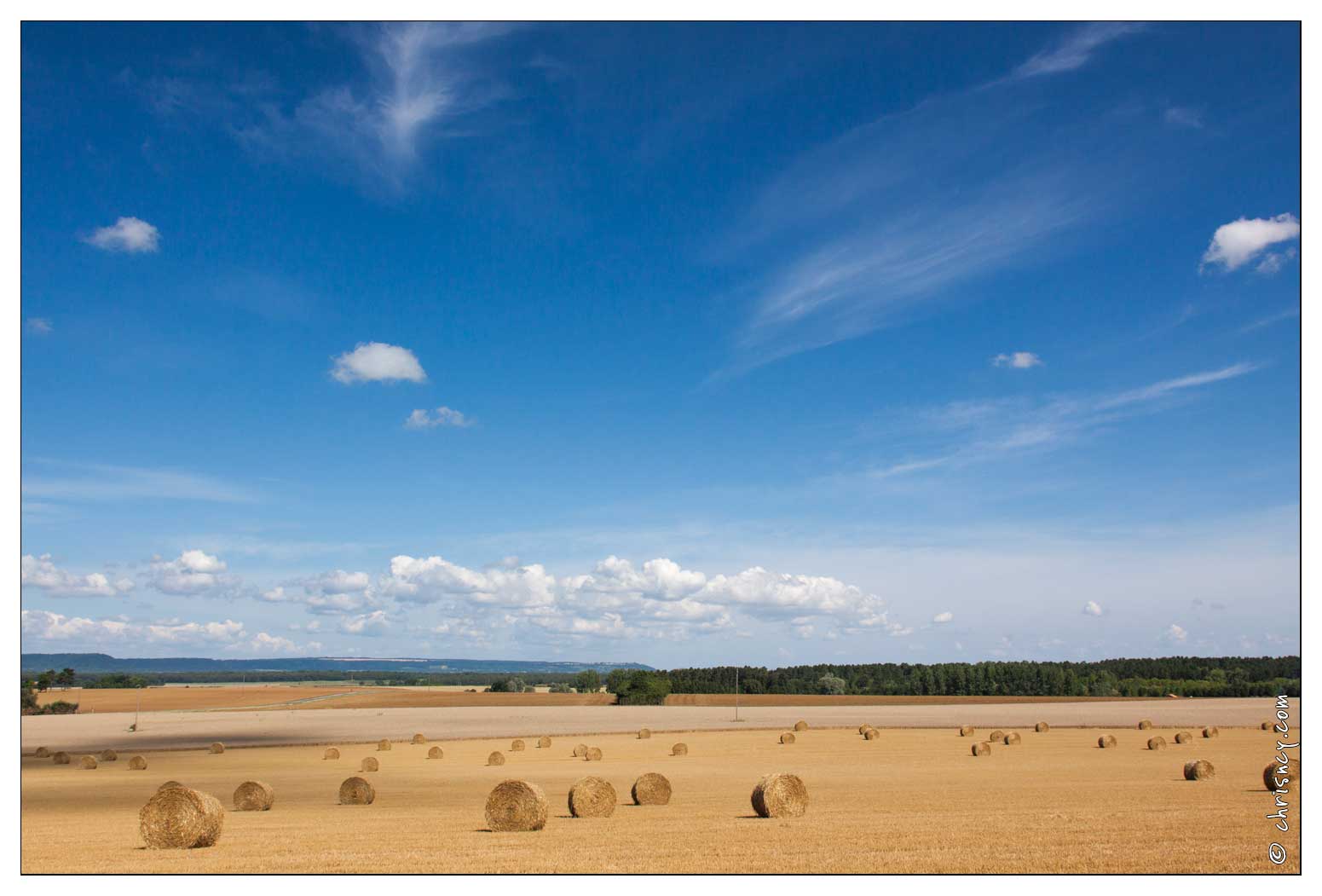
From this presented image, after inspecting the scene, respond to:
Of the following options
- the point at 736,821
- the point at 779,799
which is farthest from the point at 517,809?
the point at 779,799

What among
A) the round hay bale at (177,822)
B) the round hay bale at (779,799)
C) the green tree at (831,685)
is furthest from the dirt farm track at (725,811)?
the green tree at (831,685)

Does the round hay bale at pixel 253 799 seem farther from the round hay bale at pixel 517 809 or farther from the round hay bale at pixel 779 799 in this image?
the round hay bale at pixel 779 799

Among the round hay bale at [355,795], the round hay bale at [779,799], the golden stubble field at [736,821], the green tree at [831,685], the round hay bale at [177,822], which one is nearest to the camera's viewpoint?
the golden stubble field at [736,821]

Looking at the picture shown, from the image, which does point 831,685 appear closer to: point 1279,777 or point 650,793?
point 650,793

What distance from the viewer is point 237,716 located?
12225 cm

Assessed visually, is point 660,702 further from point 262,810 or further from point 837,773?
point 262,810

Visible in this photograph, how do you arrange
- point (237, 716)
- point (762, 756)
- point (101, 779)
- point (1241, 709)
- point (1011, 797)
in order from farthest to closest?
1. point (237, 716)
2. point (1241, 709)
3. point (762, 756)
4. point (101, 779)
5. point (1011, 797)

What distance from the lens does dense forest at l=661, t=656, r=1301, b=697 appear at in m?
140

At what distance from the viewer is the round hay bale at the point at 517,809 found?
24953 millimetres

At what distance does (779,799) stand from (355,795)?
1505 cm

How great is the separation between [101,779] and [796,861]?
141 ft

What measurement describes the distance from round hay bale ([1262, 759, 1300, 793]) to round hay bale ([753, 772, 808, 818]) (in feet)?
41.9

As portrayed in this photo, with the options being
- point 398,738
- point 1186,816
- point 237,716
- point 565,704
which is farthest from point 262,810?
point 565,704

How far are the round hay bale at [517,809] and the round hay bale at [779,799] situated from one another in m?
5.68
